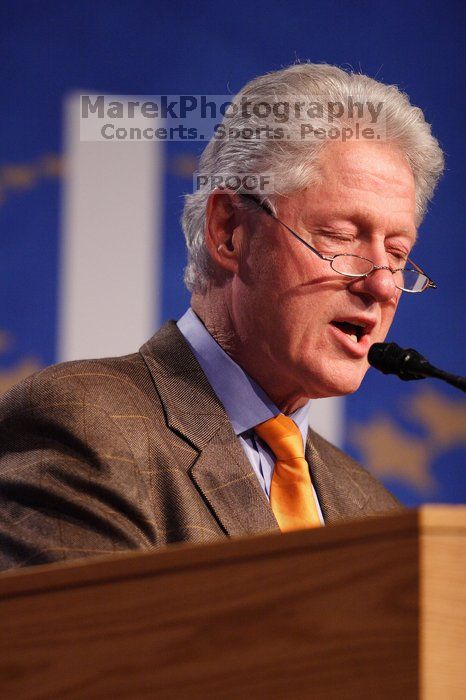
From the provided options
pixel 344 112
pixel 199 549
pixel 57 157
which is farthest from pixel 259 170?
pixel 199 549

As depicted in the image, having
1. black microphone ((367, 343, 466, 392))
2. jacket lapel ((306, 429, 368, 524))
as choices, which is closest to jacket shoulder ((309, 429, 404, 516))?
jacket lapel ((306, 429, 368, 524))

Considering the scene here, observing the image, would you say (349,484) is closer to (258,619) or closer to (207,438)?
(207,438)

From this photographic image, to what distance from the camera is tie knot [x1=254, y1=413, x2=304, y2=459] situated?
1832mm

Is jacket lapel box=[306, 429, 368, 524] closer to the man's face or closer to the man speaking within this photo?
the man speaking

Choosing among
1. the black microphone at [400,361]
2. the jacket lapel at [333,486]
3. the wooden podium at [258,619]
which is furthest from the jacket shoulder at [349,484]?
the wooden podium at [258,619]

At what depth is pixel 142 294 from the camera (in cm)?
248

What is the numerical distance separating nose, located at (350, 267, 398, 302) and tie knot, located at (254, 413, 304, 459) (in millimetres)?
259

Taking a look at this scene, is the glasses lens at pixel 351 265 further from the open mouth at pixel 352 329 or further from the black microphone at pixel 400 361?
the black microphone at pixel 400 361

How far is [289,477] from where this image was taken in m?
1.82

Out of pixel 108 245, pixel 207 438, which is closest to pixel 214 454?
pixel 207 438

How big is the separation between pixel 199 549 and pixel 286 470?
0.88 m

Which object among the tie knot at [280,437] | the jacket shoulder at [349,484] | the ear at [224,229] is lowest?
the jacket shoulder at [349,484]

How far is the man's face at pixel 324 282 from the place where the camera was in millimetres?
1802

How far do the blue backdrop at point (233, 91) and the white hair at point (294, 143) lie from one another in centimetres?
48
